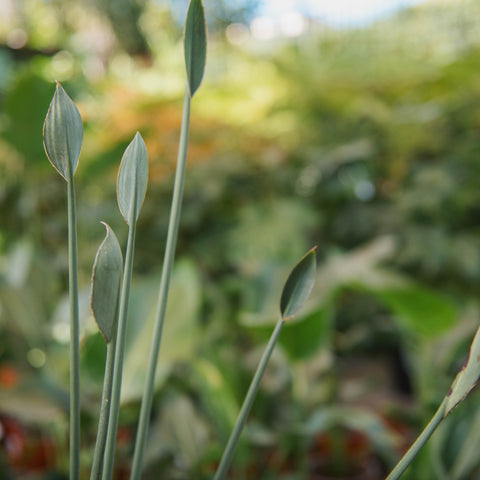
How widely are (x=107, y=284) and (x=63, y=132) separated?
7 cm

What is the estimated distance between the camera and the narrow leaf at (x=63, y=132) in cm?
22

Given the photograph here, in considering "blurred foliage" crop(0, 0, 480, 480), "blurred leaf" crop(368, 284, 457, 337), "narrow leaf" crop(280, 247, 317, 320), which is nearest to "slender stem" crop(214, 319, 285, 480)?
"narrow leaf" crop(280, 247, 317, 320)

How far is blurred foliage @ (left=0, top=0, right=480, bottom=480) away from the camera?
710mm

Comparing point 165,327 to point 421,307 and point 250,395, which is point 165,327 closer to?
point 421,307

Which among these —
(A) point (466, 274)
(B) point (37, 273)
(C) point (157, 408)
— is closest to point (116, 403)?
(C) point (157, 408)

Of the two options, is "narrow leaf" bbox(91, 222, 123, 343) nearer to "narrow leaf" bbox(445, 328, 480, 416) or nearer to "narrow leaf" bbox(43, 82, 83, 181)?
"narrow leaf" bbox(43, 82, 83, 181)

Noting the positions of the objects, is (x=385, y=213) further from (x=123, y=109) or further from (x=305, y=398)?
(x=123, y=109)

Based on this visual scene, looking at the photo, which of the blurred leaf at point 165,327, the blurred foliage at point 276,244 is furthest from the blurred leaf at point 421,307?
the blurred leaf at point 165,327

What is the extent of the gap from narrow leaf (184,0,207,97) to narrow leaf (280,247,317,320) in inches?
3.8

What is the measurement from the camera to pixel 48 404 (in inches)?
27.3

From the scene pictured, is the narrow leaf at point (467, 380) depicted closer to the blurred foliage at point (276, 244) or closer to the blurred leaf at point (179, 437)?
the blurred foliage at point (276, 244)

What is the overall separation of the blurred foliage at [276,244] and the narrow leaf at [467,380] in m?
0.33

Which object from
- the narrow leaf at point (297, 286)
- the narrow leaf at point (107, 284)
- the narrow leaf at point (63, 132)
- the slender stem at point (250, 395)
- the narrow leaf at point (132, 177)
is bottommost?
the slender stem at point (250, 395)

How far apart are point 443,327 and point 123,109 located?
4.51ft
